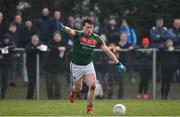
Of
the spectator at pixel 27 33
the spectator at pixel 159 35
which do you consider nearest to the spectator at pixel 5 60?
the spectator at pixel 27 33

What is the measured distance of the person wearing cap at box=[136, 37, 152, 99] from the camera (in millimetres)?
23344

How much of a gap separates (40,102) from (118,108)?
4.86 metres

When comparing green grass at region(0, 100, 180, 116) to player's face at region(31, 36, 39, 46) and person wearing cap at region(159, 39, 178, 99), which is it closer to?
person wearing cap at region(159, 39, 178, 99)

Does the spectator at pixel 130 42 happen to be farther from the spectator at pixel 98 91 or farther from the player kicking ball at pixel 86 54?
the player kicking ball at pixel 86 54

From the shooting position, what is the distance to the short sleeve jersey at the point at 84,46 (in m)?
17.3

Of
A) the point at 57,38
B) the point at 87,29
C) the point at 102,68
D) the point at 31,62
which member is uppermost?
the point at 57,38

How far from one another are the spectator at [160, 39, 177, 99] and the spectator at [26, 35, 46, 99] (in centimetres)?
426

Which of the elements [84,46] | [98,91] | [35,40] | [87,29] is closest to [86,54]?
[84,46]

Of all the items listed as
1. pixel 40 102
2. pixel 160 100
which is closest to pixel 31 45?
pixel 40 102

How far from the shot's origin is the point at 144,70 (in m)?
23.4

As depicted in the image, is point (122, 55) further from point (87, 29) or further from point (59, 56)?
point (87, 29)

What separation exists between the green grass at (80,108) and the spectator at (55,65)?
78.9 inches

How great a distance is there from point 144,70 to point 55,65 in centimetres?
306

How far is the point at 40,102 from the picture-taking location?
20.9 metres
